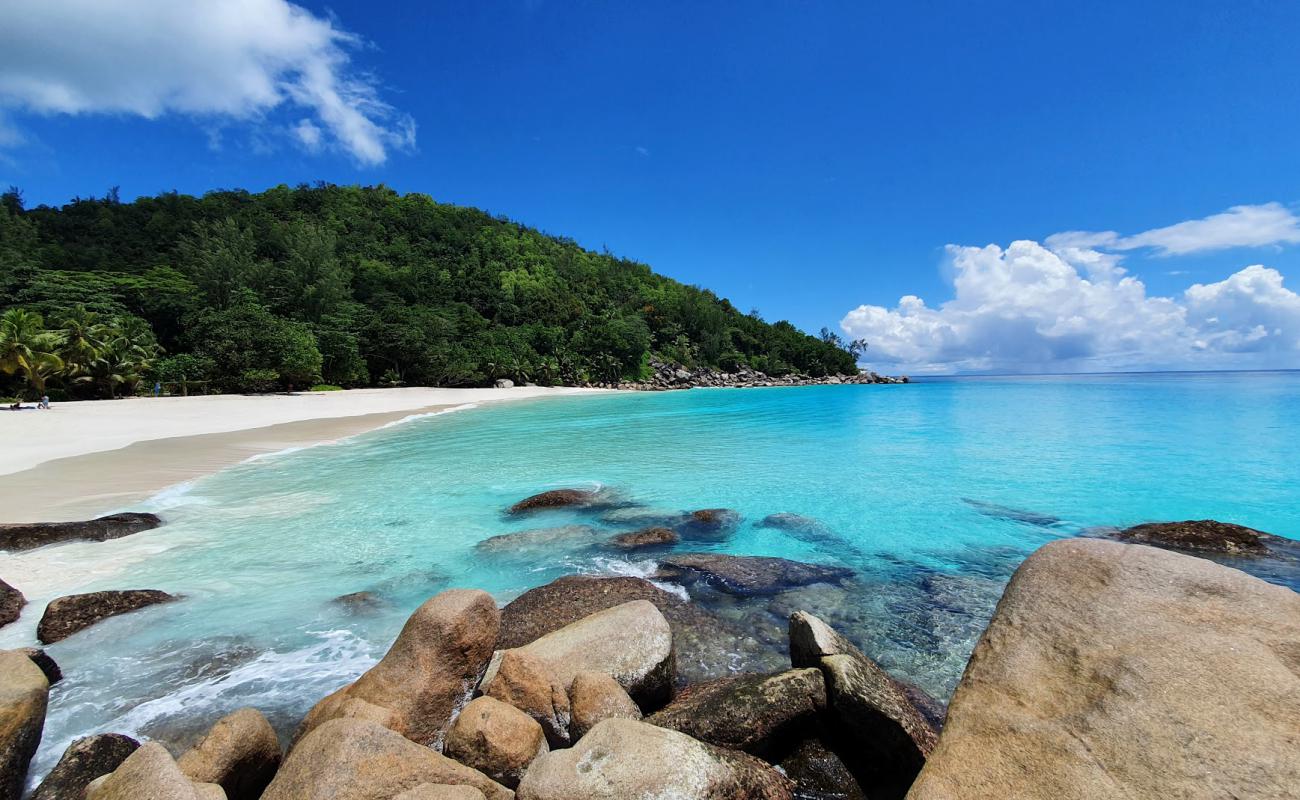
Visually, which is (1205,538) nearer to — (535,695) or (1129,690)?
(1129,690)

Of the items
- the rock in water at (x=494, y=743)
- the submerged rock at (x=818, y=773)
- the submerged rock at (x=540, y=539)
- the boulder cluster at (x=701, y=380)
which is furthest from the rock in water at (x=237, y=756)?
the boulder cluster at (x=701, y=380)

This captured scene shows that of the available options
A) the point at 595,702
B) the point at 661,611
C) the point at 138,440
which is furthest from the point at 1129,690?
the point at 138,440

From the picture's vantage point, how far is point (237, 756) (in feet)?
12.6

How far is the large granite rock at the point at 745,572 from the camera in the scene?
320 inches

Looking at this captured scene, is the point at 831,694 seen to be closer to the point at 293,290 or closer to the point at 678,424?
the point at 678,424

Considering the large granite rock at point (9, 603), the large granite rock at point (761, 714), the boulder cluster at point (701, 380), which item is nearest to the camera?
the large granite rock at point (761, 714)

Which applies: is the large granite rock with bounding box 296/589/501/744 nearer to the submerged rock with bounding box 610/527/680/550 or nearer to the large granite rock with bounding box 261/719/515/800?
the large granite rock with bounding box 261/719/515/800

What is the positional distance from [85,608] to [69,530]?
4.15 meters

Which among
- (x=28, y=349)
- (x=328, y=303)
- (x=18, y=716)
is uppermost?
(x=328, y=303)

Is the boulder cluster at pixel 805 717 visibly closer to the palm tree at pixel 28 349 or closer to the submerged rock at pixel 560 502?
the submerged rock at pixel 560 502

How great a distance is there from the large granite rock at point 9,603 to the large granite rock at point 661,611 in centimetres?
620

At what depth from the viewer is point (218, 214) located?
87500mm

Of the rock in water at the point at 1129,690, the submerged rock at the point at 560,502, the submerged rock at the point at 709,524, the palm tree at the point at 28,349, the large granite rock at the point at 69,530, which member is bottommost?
the submerged rock at the point at 709,524

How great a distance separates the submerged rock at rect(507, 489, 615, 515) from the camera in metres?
12.8
